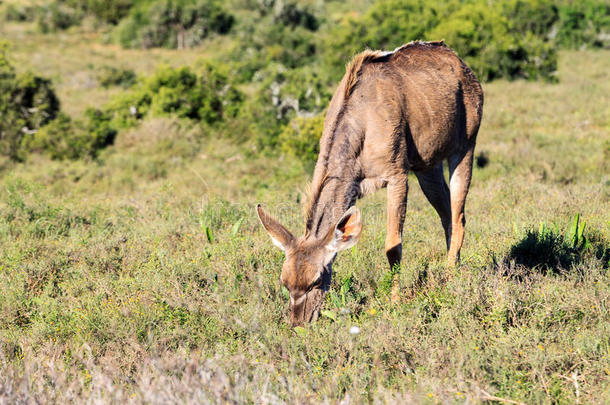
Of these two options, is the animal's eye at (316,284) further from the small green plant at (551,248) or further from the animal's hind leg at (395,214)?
the small green plant at (551,248)

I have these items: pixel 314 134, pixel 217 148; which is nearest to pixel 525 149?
pixel 314 134

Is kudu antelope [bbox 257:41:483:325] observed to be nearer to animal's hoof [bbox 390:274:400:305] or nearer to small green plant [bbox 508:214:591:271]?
animal's hoof [bbox 390:274:400:305]

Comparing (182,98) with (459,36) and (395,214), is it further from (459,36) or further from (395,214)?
(459,36)

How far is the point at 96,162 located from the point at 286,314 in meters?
9.04

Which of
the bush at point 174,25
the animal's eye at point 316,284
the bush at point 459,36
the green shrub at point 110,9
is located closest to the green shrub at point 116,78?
the bush at point 459,36

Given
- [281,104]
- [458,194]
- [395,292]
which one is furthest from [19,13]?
[395,292]

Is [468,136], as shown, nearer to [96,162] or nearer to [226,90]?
[96,162]

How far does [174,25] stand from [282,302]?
37502 millimetres

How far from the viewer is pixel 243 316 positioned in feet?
15.2

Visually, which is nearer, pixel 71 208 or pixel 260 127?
pixel 71 208

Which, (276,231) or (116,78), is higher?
(276,231)

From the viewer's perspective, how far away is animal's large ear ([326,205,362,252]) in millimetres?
4117

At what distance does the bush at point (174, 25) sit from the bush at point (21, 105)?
24.8 meters

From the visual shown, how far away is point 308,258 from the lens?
13.8ft
